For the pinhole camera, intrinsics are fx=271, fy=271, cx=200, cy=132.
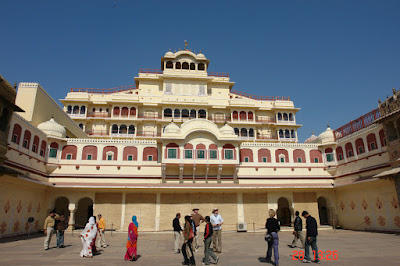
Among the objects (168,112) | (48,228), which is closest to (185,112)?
(168,112)

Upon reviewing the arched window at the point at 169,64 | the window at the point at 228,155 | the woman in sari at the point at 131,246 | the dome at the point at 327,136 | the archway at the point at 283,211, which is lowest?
the woman in sari at the point at 131,246

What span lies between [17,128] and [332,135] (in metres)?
30.7

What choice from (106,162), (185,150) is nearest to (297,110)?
(185,150)

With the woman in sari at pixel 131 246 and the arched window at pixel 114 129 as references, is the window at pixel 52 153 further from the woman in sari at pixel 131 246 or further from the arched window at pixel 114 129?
the woman in sari at pixel 131 246

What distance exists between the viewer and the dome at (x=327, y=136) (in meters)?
30.2

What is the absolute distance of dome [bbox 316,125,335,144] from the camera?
99.2ft

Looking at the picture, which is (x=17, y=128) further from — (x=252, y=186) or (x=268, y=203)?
(x=268, y=203)

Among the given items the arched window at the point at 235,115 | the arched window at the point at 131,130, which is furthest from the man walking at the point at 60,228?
the arched window at the point at 235,115

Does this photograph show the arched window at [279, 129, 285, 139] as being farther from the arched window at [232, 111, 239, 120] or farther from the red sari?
the red sari

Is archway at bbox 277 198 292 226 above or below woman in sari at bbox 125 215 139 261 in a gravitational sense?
above

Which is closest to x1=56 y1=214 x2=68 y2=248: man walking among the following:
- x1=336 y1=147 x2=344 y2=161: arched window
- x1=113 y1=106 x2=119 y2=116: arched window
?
x1=336 y1=147 x2=344 y2=161: arched window

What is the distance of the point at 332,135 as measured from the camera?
3034 cm
